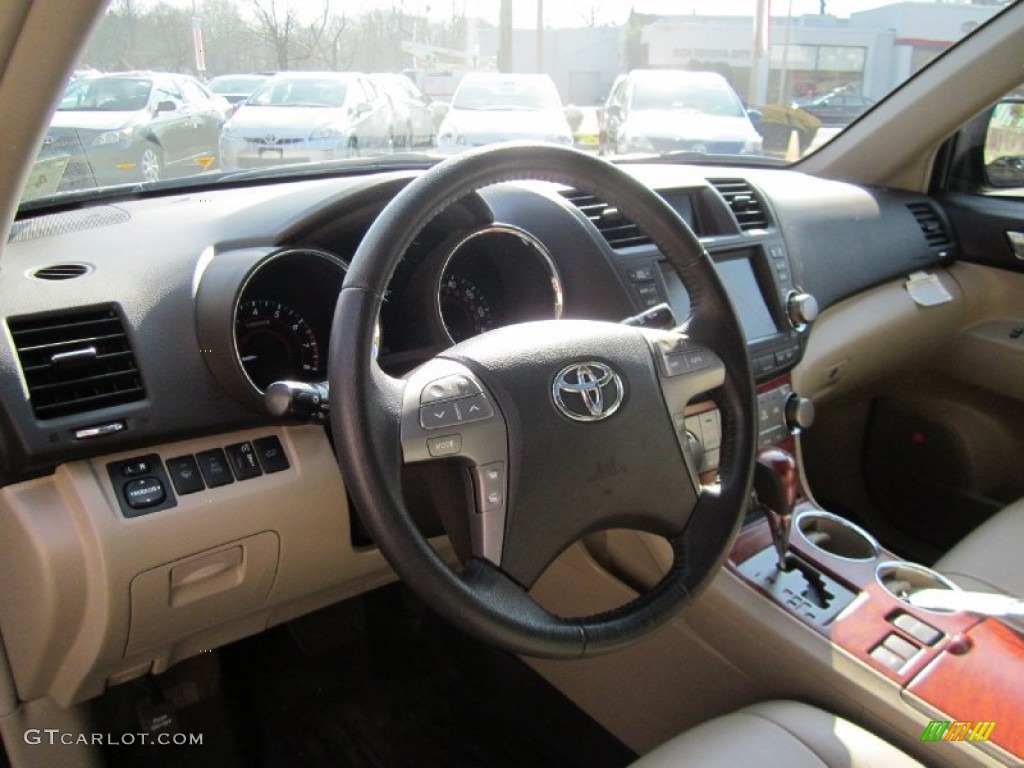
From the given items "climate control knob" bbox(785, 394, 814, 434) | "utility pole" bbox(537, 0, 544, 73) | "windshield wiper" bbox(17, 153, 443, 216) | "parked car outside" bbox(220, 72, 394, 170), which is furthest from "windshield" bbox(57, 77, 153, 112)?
"climate control knob" bbox(785, 394, 814, 434)

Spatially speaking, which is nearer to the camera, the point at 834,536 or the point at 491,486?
the point at 491,486

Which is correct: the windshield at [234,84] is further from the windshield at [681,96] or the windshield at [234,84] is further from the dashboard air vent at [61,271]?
the windshield at [681,96]

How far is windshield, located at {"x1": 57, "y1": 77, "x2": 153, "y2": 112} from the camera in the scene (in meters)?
1.69

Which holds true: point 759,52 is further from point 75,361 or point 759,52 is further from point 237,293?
point 75,361

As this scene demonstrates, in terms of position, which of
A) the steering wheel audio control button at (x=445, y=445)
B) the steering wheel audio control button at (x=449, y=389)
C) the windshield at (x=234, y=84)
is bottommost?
the steering wheel audio control button at (x=445, y=445)

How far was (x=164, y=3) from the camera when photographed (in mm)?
1799

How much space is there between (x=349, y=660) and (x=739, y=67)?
8.60 feet

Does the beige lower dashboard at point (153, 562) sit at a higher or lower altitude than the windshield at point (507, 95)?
lower

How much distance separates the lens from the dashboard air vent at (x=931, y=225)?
3.09 m

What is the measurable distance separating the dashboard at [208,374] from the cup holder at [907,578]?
49 cm

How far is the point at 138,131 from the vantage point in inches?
77.3

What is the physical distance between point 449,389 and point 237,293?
1.54 ft

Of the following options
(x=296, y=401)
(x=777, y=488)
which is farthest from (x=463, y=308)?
(x=777, y=488)

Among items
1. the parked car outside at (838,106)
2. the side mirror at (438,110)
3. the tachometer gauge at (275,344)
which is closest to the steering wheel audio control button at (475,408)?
the tachometer gauge at (275,344)
